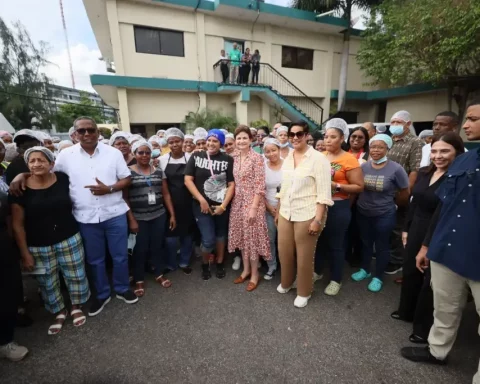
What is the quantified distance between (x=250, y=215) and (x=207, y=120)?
992 cm

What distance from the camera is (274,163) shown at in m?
3.32

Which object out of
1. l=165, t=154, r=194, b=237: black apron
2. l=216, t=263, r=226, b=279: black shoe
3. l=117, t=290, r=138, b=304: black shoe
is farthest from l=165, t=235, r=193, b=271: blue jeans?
l=117, t=290, r=138, b=304: black shoe

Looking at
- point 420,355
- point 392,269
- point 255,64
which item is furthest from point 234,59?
point 420,355

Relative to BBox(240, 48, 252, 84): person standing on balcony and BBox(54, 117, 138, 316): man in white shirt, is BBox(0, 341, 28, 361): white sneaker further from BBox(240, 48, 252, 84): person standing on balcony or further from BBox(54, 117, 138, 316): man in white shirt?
BBox(240, 48, 252, 84): person standing on balcony

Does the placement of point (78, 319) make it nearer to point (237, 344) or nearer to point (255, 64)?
point (237, 344)

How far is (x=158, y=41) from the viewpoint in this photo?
39.4ft

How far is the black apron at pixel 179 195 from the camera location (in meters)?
3.31

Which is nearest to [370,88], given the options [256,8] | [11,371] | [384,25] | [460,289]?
[384,25]

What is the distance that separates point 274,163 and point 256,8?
40.9 ft

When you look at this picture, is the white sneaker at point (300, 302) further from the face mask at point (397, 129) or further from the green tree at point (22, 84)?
the green tree at point (22, 84)

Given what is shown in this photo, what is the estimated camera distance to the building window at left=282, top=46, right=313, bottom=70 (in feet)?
48.3

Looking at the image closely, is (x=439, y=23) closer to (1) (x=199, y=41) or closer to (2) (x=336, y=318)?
(1) (x=199, y=41)

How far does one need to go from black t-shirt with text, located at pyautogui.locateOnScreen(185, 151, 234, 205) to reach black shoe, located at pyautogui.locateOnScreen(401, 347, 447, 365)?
231 cm

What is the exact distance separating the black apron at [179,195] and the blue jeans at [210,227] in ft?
0.38
